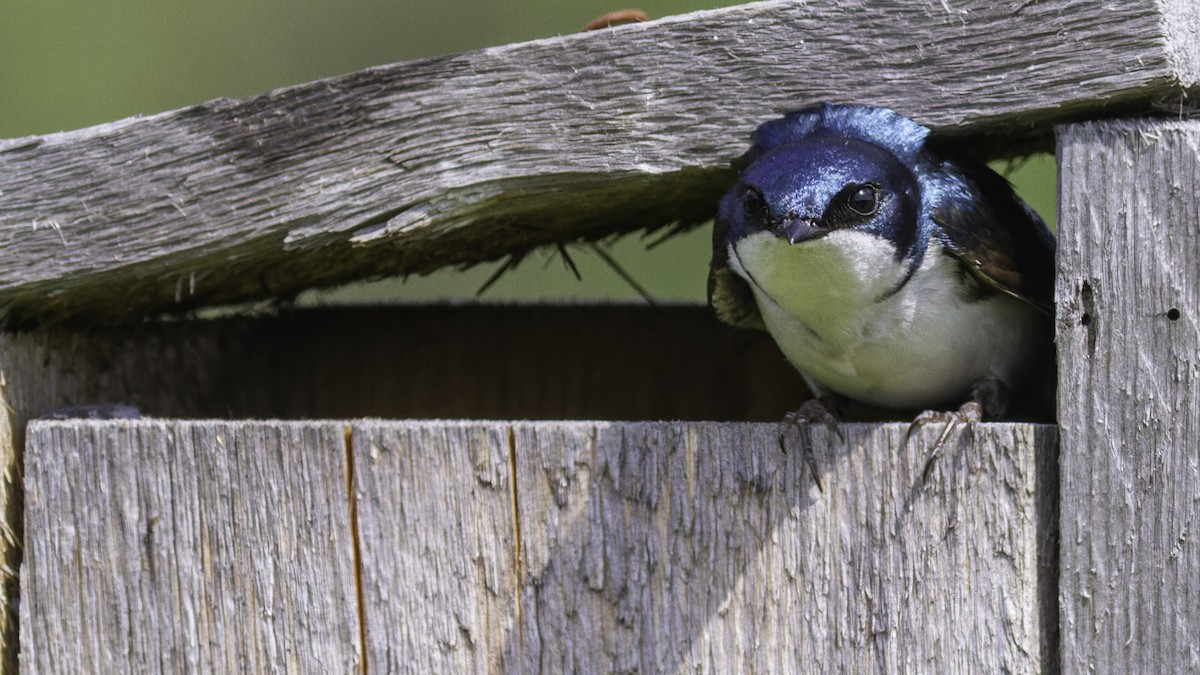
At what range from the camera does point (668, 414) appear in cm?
288

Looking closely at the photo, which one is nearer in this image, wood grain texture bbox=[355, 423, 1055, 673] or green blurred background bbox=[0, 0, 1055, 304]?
wood grain texture bbox=[355, 423, 1055, 673]

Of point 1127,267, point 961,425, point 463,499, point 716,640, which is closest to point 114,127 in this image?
point 463,499

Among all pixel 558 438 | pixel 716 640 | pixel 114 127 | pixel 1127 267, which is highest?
pixel 114 127

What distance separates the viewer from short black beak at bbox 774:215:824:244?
72.0 inches

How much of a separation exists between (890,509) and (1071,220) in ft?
1.40

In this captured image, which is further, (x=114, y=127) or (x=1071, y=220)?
(x=114, y=127)

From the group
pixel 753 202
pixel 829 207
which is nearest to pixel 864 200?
pixel 829 207

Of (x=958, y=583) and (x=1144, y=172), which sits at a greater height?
(x=1144, y=172)

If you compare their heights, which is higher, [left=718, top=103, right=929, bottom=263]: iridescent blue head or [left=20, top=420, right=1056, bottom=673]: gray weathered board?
[left=718, top=103, right=929, bottom=263]: iridescent blue head

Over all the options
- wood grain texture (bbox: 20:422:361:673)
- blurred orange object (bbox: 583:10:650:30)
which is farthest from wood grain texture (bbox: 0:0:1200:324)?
wood grain texture (bbox: 20:422:361:673)

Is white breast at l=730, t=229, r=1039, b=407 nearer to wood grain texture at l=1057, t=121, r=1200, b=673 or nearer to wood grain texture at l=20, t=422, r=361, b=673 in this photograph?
wood grain texture at l=1057, t=121, r=1200, b=673

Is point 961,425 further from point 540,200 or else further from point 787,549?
point 540,200

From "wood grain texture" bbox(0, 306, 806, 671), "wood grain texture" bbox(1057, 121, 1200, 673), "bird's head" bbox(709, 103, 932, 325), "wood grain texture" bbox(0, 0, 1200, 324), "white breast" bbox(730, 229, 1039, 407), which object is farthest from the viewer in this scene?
"wood grain texture" bbox(0, 306, 806, 671)

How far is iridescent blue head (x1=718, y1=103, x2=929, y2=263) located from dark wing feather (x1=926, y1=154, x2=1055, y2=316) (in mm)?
65
